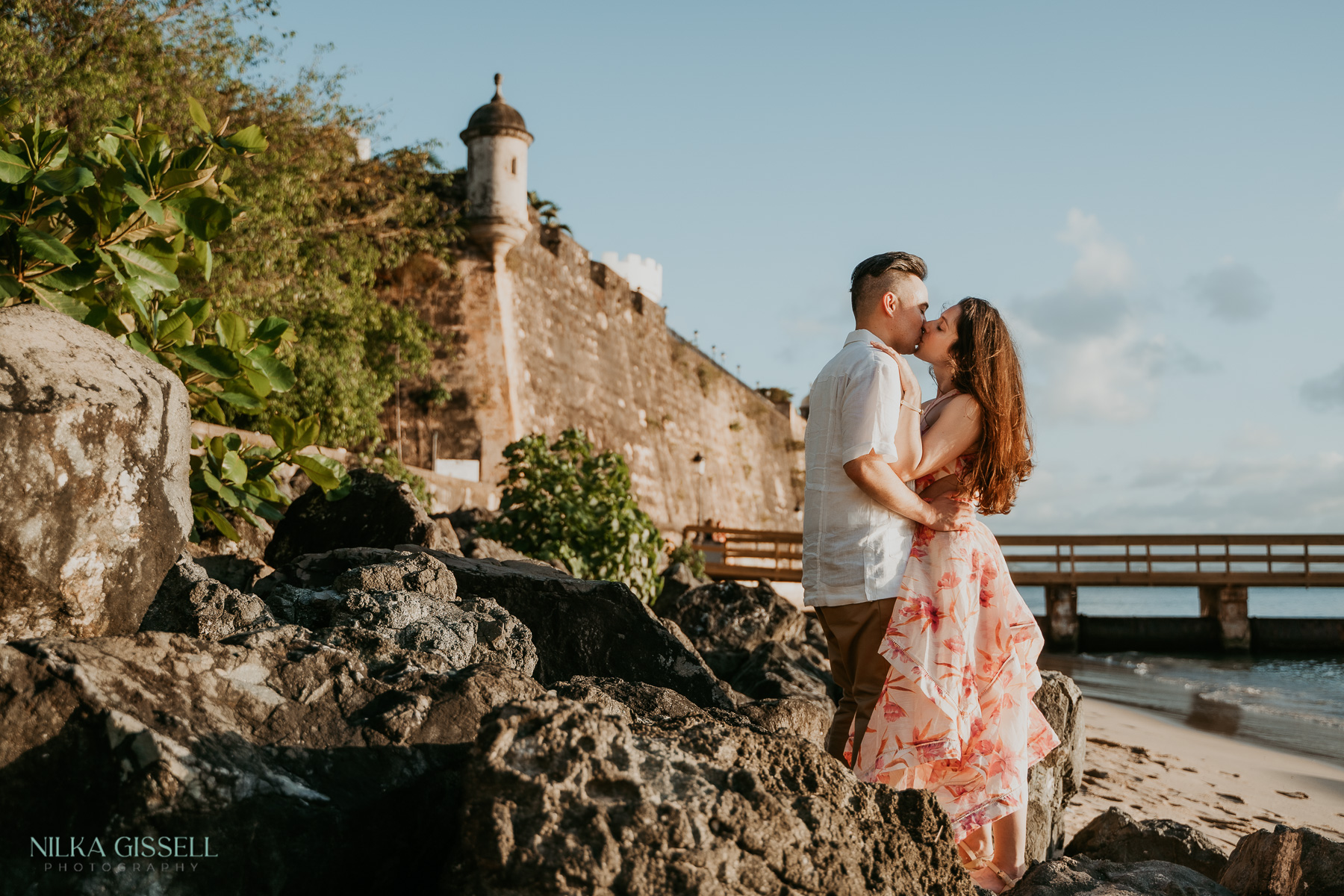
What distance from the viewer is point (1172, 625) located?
17.0 metres

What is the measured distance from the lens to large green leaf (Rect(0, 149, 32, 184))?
2.42 m

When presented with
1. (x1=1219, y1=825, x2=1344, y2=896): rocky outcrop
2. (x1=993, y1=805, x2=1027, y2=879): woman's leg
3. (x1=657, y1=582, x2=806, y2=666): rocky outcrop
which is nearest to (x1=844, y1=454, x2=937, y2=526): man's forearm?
(x1=993, y1=805, x2=1027, y2=879): woman's leg

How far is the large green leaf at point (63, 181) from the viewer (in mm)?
2473

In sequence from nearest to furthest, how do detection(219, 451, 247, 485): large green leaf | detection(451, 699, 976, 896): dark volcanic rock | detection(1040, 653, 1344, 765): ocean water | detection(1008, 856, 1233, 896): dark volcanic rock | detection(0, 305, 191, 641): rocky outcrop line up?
detection(451, 699, 976, 896): dark volcanic rock, detection(0, 305, 191, 641): rocky outcrop, detection(1008, 856, 1233, 896): dark volcanic rock, detection(219, 451, 247, 485): large green leaf, detection(1040, 653, 1344, 765): ocean water

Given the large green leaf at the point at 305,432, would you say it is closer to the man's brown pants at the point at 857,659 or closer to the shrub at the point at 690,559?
the man's brown pants at the point at 857,659

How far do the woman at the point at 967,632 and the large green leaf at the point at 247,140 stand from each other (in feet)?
6.88

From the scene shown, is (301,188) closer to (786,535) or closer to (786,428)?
(786,535)

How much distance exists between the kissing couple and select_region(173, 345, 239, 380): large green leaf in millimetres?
1832

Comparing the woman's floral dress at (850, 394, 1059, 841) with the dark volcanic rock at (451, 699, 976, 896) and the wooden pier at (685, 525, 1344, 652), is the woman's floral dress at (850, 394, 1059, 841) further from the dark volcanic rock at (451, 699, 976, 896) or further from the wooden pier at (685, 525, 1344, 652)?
the wooden pier at (685, 525, 1344, 652)

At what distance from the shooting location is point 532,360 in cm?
1453

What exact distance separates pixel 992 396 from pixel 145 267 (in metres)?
2.36

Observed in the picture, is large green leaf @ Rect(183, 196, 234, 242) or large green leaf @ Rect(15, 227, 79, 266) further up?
large green leaf @ Rect(183, 196, 234, 242)

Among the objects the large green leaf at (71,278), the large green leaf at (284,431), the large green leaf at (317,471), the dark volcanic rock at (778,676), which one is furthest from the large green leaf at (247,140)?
the dark volcanic rock at (778,676)

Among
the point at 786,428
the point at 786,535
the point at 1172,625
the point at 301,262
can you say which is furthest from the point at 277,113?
the point at 786,428
